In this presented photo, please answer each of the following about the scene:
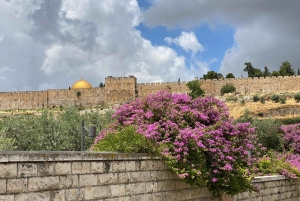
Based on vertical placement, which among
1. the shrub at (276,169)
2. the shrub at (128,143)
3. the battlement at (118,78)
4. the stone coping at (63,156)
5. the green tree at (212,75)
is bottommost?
the shrub at (276,169)

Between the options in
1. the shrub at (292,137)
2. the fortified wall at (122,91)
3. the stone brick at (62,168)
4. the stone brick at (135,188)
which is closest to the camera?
the stone brick at (62,168)

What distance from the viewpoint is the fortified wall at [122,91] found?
195ft

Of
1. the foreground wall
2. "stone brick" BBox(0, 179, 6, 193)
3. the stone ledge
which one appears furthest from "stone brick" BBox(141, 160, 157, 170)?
the stone ledge

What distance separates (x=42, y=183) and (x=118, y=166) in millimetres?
1485

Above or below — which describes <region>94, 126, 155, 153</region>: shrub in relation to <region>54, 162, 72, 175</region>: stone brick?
above

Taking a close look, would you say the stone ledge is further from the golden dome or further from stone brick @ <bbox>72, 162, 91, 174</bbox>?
the golden dome

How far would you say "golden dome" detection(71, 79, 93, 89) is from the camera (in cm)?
6610

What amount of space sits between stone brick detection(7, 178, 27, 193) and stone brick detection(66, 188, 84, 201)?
0.69 meters

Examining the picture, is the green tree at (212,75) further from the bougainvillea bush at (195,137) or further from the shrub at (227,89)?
the bougainvillea bush at (195,137)

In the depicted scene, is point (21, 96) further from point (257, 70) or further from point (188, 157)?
point (188, 157)

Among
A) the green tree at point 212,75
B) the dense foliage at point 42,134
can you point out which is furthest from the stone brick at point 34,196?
the green tree at point 212,75

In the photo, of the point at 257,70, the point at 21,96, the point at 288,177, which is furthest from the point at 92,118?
the point at 257,70

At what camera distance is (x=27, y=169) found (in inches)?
184

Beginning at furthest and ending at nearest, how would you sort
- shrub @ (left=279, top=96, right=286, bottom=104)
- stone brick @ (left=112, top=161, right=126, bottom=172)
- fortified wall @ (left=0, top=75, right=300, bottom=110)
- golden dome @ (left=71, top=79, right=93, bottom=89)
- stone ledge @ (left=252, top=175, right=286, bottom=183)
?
golden dome @ (left=71, top=79, right=93, bottom=89), fortified wall @ (left=0, top=75, right=300, bottom=110), shrub @ (left=279, top=96, right=286, bottom=104), stone ledge @ (left=252, top=175, right=286, bottom=183), stone brick @ (left=112, top=161, right=126, bottom=172)
